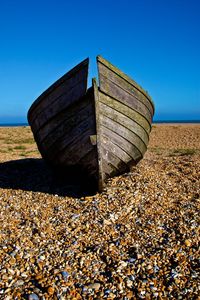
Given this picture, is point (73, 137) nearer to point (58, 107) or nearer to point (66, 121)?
point (66, 121)

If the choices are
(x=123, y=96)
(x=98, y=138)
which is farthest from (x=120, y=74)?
(x=98, y=138)

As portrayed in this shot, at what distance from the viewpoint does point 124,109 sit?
6.39 metres

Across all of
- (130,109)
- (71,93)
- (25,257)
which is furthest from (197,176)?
(25,257)

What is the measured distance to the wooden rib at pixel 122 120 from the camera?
6000 mm

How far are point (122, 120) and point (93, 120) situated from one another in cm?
78

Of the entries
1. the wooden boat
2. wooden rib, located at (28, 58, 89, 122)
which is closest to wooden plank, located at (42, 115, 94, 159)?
the wooden boat

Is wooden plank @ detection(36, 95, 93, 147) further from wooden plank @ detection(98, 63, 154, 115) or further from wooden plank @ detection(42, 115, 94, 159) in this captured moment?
wooden plank @ detection(98, 63, 154, 115)

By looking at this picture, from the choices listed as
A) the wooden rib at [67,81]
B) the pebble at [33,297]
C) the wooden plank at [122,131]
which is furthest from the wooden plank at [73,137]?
the pebble at [33,297]

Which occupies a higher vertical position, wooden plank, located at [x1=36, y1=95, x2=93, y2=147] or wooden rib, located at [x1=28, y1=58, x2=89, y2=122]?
wooden rib, located at [x1=28, y1=58, x2=89, y2=122]

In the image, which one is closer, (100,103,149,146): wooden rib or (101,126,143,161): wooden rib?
(100,103,149,146): wooden rib

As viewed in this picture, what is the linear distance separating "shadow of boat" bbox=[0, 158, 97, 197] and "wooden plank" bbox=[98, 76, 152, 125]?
178cm

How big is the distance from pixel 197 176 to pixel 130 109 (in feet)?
8.56

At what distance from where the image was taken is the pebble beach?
134 inches

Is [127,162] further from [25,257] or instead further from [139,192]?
[25,257]
